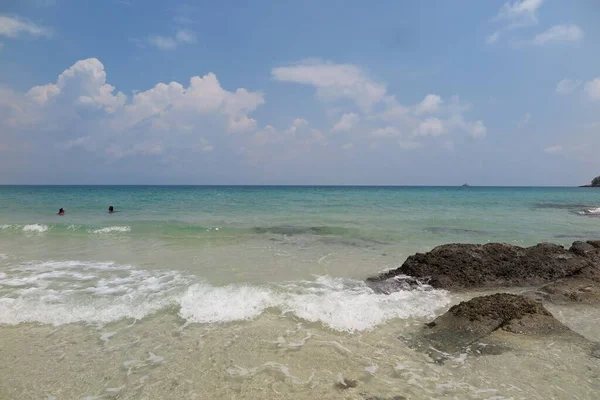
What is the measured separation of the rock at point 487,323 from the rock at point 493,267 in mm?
2291

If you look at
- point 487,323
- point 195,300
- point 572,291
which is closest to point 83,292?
point 195,300

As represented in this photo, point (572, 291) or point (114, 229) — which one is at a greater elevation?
point (572, 291)

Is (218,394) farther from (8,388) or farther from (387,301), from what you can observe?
(387,301)

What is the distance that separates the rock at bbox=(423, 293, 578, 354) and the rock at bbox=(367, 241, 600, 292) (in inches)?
90.2

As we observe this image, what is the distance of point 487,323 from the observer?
560 centimetres

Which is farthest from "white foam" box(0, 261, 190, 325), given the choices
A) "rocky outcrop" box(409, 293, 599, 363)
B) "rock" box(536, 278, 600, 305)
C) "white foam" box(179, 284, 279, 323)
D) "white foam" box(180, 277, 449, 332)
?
"rock" box(536, 278, 600, 305)

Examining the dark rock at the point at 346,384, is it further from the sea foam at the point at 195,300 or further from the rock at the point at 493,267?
the rock at the point at 493,267

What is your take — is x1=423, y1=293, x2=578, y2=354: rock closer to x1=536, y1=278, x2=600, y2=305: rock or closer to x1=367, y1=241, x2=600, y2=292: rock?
x1=536, y1=278, x2=600, y2=305: rock

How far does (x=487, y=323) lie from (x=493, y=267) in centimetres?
383

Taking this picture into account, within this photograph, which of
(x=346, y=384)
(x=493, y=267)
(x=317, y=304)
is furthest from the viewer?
(x=493, y=267)

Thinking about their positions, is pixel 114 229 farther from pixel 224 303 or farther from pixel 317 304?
pixel 317 304

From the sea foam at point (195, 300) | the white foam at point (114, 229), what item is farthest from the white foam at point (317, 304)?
the white foam at point (114, 229)

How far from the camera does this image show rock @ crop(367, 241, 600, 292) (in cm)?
852

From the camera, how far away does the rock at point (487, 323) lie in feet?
17.5
